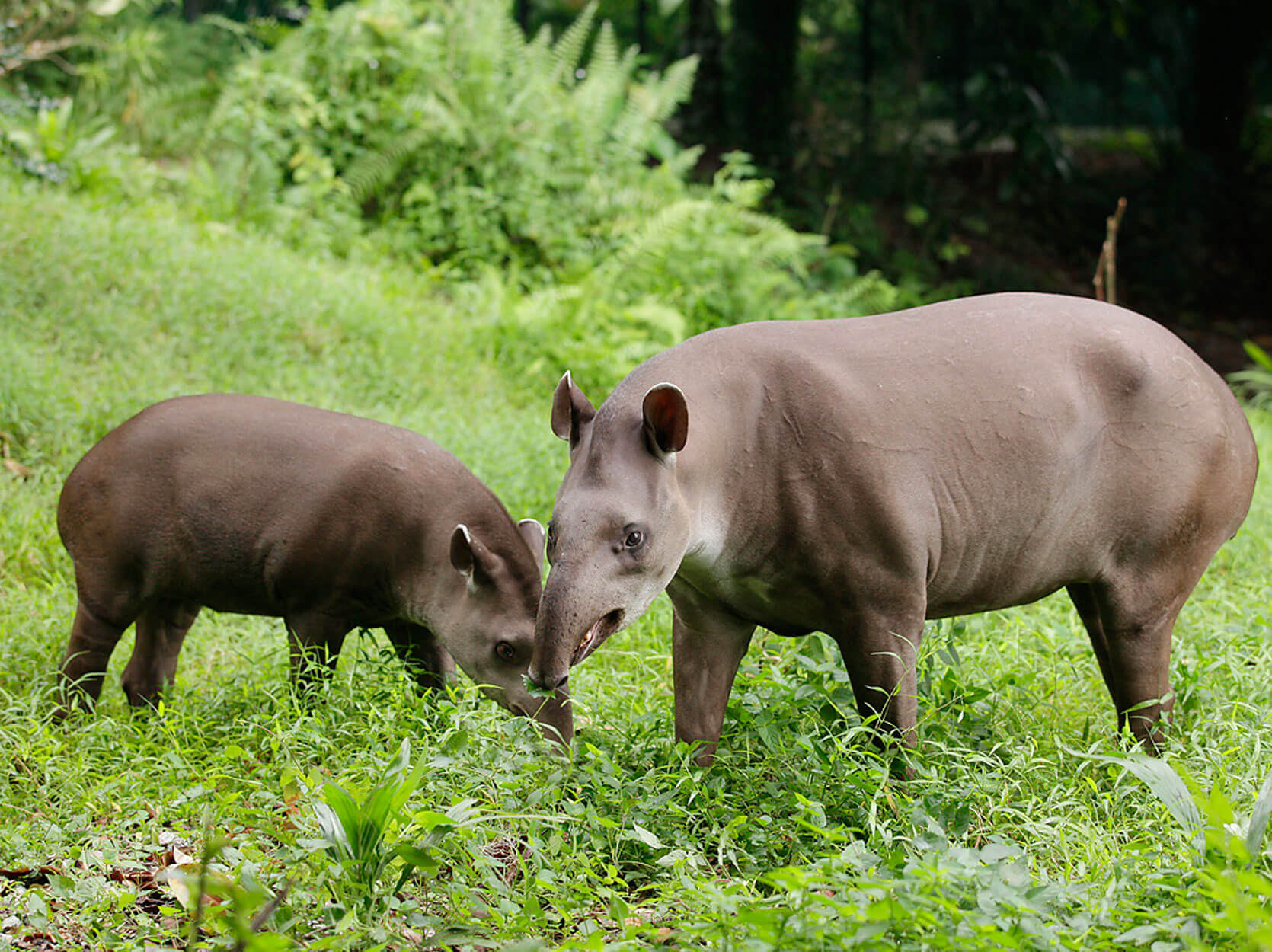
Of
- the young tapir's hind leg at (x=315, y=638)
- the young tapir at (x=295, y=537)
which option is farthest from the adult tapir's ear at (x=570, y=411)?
the young tapir's hind leg at (x=315, y=638)

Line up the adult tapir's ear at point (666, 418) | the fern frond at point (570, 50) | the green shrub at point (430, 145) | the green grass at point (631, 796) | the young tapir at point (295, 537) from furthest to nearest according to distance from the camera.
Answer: the fern frond at point (570, 50) < the green shrub at point (430, 145) < the young tapir at point (295, 537) < the adult tapir's ear at point (666, 418) < the green grass at point (631, 796)

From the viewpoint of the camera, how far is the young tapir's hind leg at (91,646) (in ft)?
16.7

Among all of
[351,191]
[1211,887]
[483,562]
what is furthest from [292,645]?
[351,191]

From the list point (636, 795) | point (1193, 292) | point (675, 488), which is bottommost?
point (1193, 292)

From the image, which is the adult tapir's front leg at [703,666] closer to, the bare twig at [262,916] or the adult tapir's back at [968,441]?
the adult tapir's back at [968,441]

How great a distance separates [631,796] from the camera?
154 inches

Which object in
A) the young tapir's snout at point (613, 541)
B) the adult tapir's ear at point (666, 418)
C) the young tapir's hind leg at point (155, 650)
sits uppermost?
the adult tapir's ear at point (666, 418)

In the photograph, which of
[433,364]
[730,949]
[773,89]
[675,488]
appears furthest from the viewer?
[773,89]

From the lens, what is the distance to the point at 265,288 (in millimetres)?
8875

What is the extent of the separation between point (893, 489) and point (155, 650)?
10.9 feet

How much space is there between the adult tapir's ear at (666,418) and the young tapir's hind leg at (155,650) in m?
2.77

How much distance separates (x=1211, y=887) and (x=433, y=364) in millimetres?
6796

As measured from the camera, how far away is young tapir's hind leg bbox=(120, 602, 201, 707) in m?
5.31

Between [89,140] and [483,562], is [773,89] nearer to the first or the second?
[89,140]
